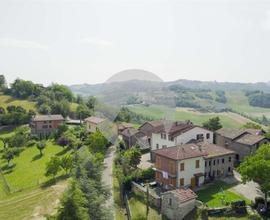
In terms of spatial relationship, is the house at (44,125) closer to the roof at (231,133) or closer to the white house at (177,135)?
the white house at (177,135)

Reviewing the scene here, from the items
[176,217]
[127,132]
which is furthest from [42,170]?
[176,217]

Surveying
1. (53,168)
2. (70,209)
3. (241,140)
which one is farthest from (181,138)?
(70,209)

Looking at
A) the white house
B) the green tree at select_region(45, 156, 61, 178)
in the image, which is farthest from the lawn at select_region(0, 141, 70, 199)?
the white house

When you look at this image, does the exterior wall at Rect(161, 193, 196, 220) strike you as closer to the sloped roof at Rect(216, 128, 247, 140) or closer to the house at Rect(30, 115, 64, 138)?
the sloped roof at Rect(216, 128, 247, 140)

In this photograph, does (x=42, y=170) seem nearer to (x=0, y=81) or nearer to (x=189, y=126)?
(x=189, y=126)

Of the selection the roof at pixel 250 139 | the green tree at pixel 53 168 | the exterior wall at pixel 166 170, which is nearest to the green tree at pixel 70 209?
the exterior wall at pixel 166 170
